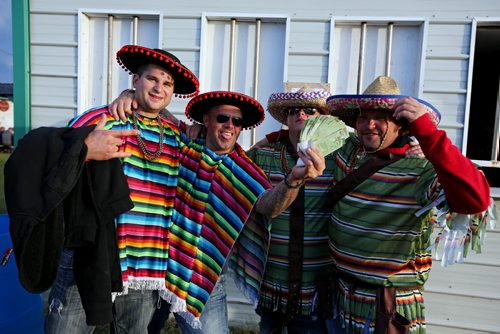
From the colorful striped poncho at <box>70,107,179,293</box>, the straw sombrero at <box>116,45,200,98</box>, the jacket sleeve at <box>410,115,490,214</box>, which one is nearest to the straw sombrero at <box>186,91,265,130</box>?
the straw sombrero at <box>116,45,200,98</box>

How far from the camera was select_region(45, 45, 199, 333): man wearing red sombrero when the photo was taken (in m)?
1.86

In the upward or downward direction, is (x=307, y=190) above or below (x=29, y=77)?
below

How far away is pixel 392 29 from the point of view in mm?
3301

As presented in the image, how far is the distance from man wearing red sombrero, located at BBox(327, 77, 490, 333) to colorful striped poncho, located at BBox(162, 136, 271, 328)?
0.55m

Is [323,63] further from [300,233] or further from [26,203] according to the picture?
[26,203]

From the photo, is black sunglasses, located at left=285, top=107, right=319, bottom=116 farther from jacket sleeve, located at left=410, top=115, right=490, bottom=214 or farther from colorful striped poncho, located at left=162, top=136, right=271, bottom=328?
jacket sleeve, located at left=410, top=115, right=490, bottom=214

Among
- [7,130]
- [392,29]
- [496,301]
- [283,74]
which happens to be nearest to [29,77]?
[283,74]

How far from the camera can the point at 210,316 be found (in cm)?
206

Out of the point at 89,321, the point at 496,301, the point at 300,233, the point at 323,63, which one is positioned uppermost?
the point at 323,63

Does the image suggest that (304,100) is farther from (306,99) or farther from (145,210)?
(145,210)

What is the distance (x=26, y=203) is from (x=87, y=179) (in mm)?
275

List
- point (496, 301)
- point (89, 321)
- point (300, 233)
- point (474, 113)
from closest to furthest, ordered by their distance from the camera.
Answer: point (89, 321) < point (300, 233) < point (496, 301) < point (474, 113)

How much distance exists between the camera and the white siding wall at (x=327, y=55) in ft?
10.5

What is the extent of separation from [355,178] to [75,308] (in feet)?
5.53
